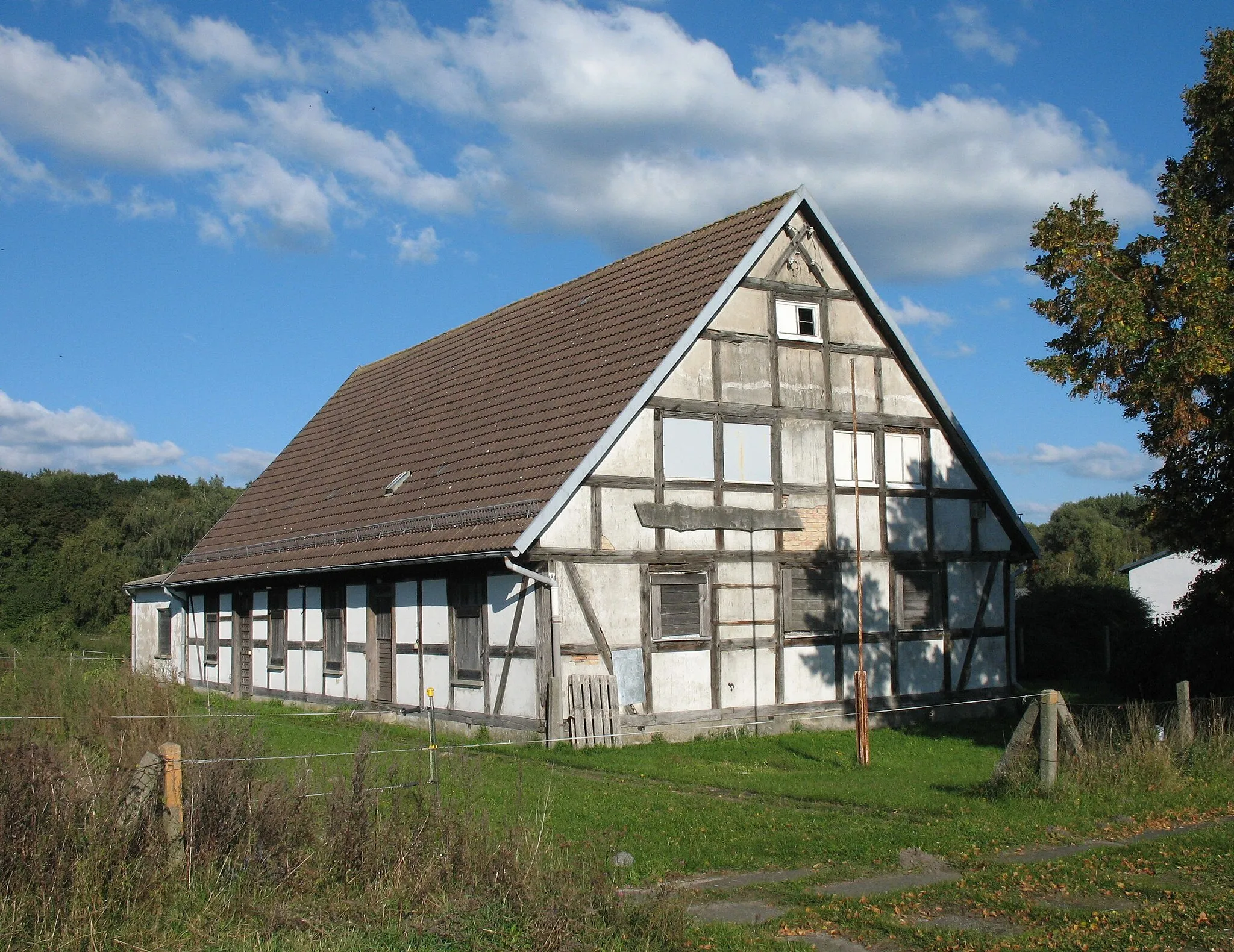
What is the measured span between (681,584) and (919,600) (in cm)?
513

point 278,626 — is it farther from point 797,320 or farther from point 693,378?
point 797,320

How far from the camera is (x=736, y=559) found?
1911cm

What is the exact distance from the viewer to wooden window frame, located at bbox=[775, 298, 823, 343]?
20047 millimetres

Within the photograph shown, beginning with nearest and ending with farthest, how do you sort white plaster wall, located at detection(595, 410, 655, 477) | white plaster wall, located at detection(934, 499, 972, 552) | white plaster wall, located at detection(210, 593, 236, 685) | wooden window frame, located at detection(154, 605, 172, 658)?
white plaster wall, located at detection(595, 410, 655, 477) < white plaster wall, located at detection(934, 499, 972, 552) < white plaster wall, located at detection(210, 593, 236, 685) < wooden window frame, located at detection(154, 605, 172, 658)

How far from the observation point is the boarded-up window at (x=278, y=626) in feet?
81.3

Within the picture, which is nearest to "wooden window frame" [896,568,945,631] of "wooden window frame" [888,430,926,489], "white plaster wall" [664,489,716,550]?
"wooden window frame" [888,430,926,489]

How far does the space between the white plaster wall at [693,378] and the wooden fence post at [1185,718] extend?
8.06m

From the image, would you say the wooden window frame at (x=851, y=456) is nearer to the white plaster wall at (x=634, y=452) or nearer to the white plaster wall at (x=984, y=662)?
the white plaster wall at (x=984, y=662)

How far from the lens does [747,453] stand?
19453 mm

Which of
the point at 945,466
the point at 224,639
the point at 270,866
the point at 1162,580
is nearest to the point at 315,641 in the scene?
the point at 224,639

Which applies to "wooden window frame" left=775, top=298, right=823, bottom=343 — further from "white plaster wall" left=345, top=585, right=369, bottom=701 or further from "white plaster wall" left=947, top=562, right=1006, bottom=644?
"white plaster wall" left=345, top=585, right=369, bottom=701

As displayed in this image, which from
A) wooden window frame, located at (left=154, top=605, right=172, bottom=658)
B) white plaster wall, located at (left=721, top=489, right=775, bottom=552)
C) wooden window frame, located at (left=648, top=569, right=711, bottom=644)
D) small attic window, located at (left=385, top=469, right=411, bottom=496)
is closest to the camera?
wooden window frame, located at (left=648, top=569, right=711, bottom=644)

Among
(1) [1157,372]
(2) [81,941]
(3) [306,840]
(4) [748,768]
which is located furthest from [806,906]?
(1) [1157,372]

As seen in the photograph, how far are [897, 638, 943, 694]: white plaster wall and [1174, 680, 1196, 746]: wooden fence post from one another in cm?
685
